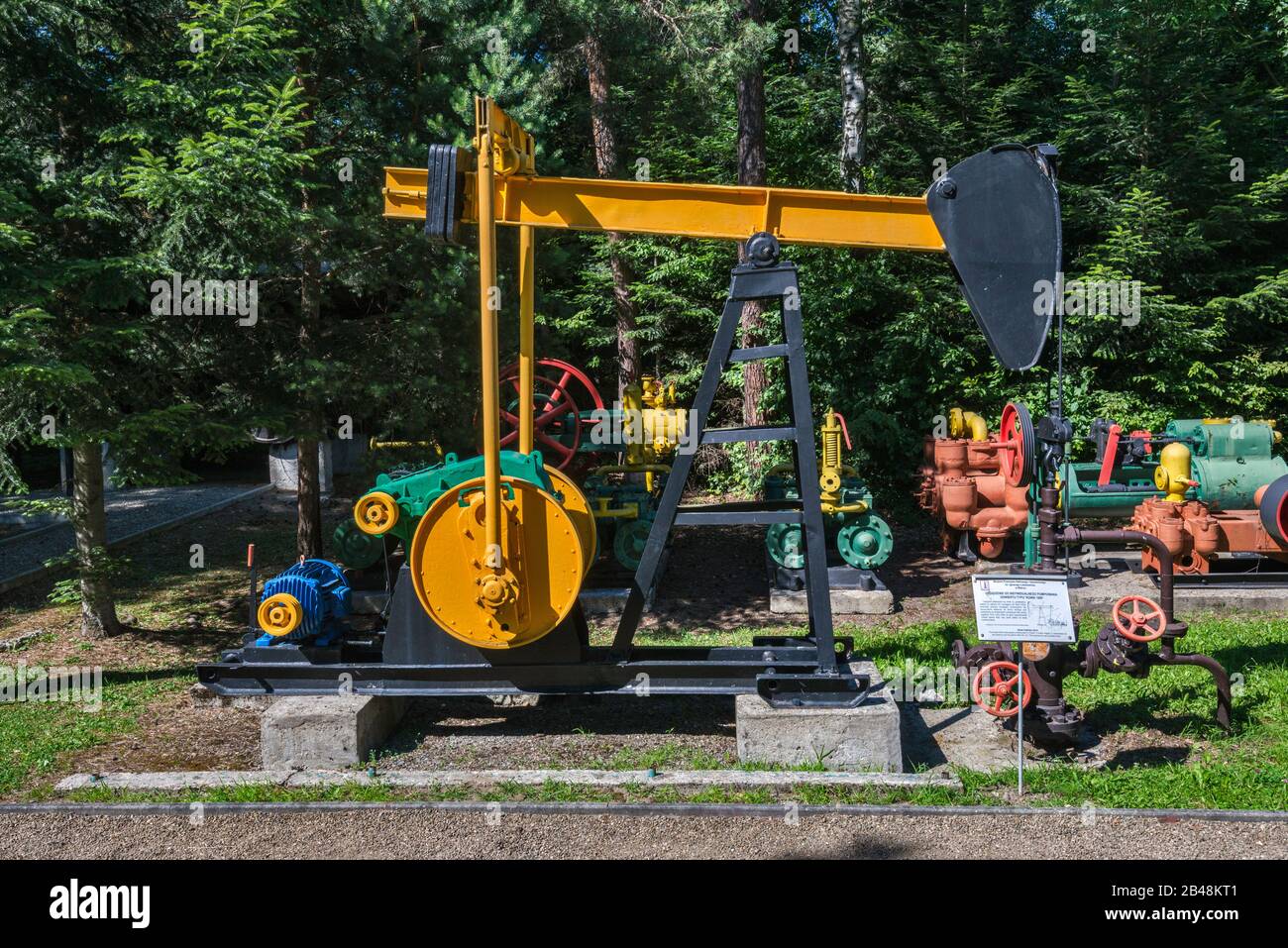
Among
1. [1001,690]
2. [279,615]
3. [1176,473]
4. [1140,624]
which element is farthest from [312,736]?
[1176,473]

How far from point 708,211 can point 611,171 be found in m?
9.15

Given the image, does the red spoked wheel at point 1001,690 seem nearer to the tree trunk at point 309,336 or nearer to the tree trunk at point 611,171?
the tree trunk at point 309,336

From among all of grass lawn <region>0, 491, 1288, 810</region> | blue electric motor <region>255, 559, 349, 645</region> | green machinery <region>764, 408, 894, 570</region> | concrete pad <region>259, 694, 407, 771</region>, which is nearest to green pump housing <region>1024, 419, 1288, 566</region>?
green machinery <region>764, 408, 894, 570</region>

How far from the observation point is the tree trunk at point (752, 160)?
12.6 metres

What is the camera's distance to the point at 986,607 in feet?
16.5

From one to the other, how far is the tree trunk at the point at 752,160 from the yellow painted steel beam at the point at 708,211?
658cm

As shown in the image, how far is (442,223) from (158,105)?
3.47 m

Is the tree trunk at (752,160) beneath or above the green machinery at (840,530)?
above

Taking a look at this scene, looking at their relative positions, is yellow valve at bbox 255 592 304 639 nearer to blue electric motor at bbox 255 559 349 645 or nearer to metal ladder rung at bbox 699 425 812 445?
blue electric motor at bbox 255 559 349 645

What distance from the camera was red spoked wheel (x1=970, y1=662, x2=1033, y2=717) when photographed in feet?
17.5

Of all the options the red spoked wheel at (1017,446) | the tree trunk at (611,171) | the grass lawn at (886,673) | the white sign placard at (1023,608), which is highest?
the tree trunk at (611,171)

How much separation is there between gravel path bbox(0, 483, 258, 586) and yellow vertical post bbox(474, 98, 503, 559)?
7.22m

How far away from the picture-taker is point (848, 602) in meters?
9.12

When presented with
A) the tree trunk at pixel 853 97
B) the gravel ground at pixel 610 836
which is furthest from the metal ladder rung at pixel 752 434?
the tree trunk at pixel 853 97
